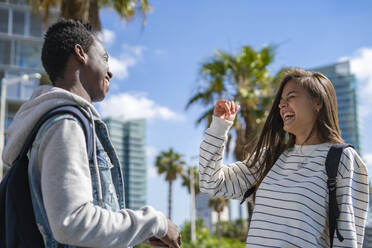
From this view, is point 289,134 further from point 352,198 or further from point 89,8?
point 89,8

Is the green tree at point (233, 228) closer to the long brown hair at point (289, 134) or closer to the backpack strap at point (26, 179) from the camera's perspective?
the long brown hair at point (289, 134)

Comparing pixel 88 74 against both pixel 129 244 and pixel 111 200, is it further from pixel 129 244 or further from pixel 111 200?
pixel 129 244

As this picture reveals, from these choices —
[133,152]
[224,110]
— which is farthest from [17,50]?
[133,152]

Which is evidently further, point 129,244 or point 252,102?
point 252,102

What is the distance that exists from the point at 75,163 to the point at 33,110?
33cm

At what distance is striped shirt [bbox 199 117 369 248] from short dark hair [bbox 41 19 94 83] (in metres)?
1.05

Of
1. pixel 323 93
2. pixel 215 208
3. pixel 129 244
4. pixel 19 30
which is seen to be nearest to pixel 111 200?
pixel 129 244

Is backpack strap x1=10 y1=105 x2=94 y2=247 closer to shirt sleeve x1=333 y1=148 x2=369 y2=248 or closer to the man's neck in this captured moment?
the man's neck

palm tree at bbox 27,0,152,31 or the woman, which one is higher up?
palm tree at bbox 27,0,152,31

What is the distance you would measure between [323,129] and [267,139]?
40cm

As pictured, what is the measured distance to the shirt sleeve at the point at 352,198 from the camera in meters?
2.50

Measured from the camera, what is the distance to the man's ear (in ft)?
6.90

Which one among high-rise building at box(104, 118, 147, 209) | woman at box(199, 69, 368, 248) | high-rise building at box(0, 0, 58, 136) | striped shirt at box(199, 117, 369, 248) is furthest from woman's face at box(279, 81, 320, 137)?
high-rise building at box(104, 118, 147, 209)

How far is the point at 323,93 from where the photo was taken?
9.61 ft
